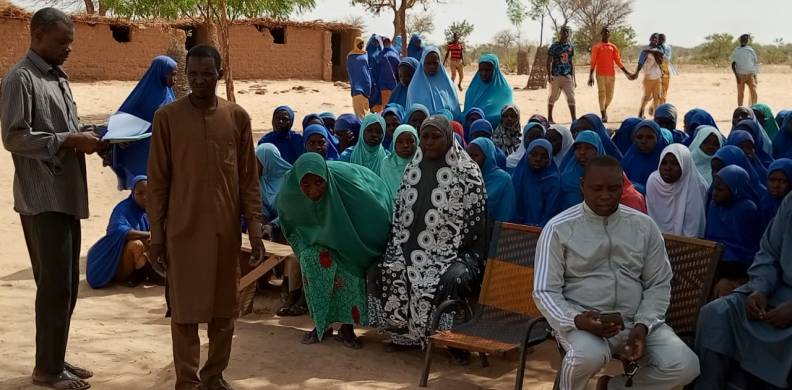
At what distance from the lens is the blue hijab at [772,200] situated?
5.41 meters

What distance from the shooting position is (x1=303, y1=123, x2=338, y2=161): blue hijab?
7473mm

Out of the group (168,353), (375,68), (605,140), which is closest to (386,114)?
(605,140)

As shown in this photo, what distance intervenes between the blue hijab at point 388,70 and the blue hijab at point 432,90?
161 inches

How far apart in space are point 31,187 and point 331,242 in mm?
1919

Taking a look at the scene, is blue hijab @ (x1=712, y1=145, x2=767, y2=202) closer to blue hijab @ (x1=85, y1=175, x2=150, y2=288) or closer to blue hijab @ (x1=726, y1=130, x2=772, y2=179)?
blue hijab @ (x1=726, y1=130, x2=772, y2=179)

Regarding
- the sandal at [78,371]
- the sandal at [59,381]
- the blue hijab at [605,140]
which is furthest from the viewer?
the blue hijab at [605,140]

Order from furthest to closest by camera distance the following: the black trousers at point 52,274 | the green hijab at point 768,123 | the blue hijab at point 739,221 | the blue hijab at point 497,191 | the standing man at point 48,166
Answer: the green hijab at point 768,123 → the blue hijab at point 497,191 → the blue hijab at point 739,221 → the black trousers at point 52,274 → the standing man at point 48,166

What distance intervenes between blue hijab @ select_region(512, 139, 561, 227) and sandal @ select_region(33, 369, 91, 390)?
3211mm

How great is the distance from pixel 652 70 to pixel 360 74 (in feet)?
17.2

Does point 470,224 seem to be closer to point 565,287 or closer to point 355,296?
point 355,296

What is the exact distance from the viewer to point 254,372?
5.18m

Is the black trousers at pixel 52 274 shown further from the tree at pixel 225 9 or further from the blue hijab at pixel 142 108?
the tree at pixel 225 9

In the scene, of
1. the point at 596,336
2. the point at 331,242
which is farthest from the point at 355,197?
the point at 596,336

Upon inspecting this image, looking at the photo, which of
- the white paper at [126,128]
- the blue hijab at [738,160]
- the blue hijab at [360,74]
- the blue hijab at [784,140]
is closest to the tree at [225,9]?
the blue hijab at [360,74]
